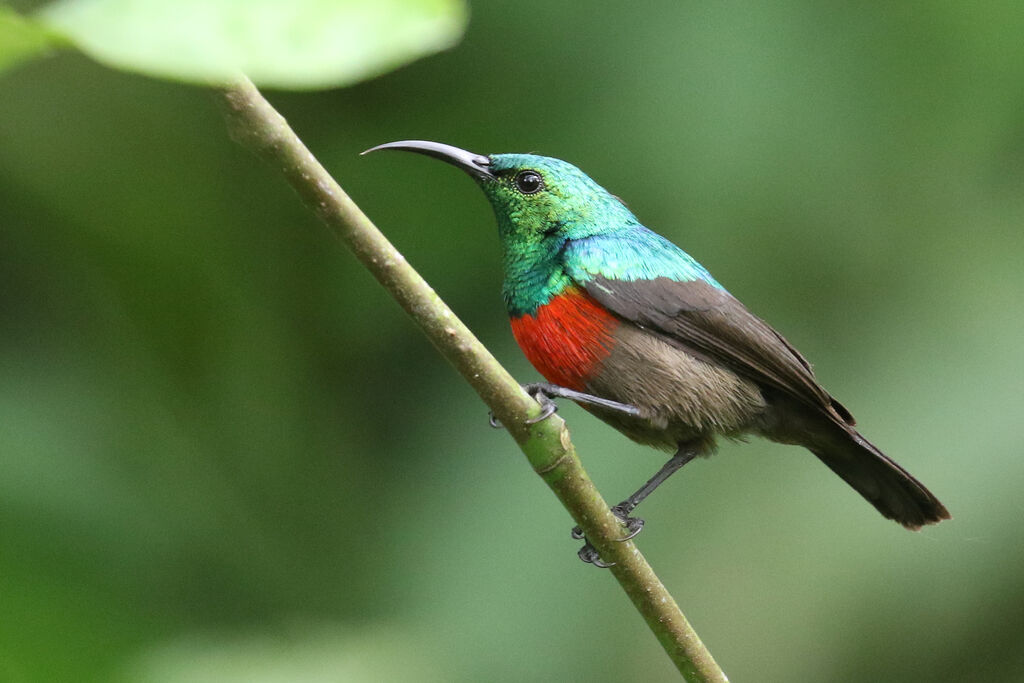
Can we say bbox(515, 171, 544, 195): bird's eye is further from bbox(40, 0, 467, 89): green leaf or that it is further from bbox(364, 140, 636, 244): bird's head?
bbox(40, 0, 467, 89): green leaf

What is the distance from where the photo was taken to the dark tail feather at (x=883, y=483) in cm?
328

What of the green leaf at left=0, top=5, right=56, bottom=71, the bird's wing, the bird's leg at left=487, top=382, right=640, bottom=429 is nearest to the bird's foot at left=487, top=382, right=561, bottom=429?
the bird's leg at left=487, top=382, right=640, bottom=429

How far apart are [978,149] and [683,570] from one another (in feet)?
7.80

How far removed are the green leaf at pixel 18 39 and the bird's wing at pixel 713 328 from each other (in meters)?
2.62

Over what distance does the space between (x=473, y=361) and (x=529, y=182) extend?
4.06ft

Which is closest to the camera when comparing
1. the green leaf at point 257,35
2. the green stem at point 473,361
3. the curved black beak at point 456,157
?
the green leaf at point 257,35

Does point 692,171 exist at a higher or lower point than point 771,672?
higher

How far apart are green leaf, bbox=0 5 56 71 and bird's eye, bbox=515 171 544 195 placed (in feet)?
9.11

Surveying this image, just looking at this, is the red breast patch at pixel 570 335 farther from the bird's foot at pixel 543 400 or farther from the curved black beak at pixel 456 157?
the curved black beak at pixel 456 157

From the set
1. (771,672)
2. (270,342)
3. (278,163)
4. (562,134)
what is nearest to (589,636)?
(771,672)

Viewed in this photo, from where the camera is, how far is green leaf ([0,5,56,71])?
0.50 meters

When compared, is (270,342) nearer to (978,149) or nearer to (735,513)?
(735,513)

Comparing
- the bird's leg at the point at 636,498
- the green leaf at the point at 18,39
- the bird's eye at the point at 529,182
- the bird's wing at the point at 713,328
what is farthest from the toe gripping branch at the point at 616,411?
the green leaf at the point at 18,39

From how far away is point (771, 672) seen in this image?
4.52 metres
